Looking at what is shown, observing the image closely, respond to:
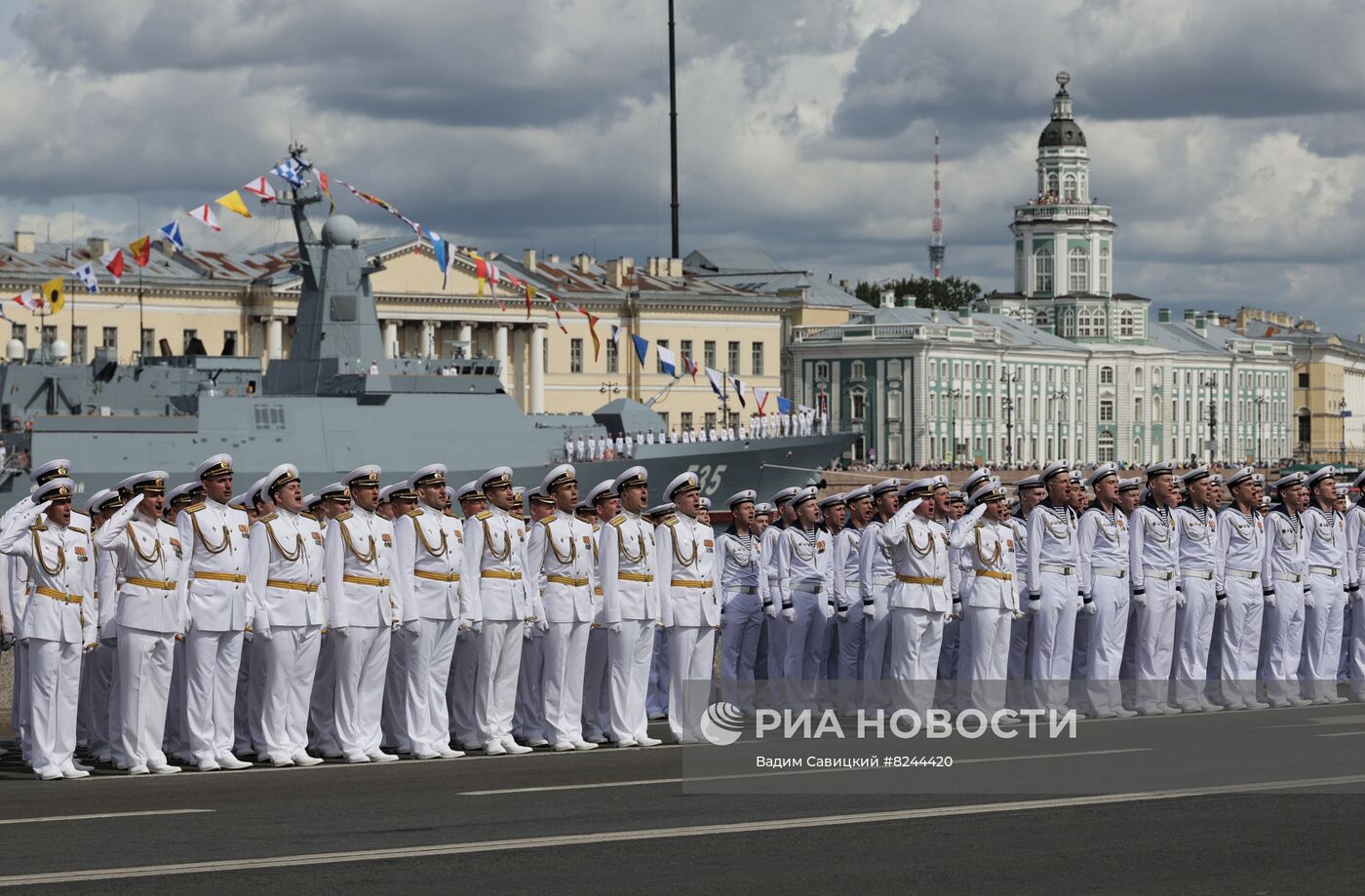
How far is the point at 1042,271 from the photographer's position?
141 metres

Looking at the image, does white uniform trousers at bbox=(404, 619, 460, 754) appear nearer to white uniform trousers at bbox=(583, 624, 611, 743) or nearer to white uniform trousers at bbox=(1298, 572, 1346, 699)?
white uniform trousers at bbox=(583, 624, 611, 743)

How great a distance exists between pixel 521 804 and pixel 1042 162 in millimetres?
139521

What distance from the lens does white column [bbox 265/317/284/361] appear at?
9125 cm

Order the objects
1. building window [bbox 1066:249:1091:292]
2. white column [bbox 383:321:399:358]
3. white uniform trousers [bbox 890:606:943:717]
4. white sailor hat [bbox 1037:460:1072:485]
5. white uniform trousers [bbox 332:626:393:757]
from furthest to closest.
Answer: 1. building window [bbox 1066:249:1091:292]
2. white column [bbox 383:321:399:358]
3. white sailor hat [bbox 1037:460:1072:485]
4. white uniform trousers [bbox 890:606:943:717]
5. white uniform trousers [bbox 332:626:393:757]

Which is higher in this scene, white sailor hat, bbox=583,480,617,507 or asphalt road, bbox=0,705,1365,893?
white sailor hat, bbox=583,480,617,507

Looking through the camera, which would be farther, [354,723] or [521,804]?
[354,723]

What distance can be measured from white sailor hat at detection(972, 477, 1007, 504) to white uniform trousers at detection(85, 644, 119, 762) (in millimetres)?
5562

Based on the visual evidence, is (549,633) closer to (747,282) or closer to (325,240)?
(325,240)

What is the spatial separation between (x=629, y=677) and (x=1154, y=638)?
160 inches

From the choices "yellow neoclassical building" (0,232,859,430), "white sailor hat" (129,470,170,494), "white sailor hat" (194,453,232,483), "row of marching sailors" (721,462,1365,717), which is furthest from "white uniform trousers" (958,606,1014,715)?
"yellow neoclassical building" (0,232,859,430)

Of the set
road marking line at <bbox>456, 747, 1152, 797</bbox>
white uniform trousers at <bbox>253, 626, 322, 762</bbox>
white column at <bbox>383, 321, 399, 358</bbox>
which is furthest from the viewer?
white column at <bbox>383, 321, 399, 358</bbox>

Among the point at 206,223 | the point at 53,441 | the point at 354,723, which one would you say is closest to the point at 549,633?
the point at 354,723

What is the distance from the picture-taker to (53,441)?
4369 centimetres

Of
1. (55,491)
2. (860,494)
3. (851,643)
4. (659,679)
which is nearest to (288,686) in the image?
(55,491)
